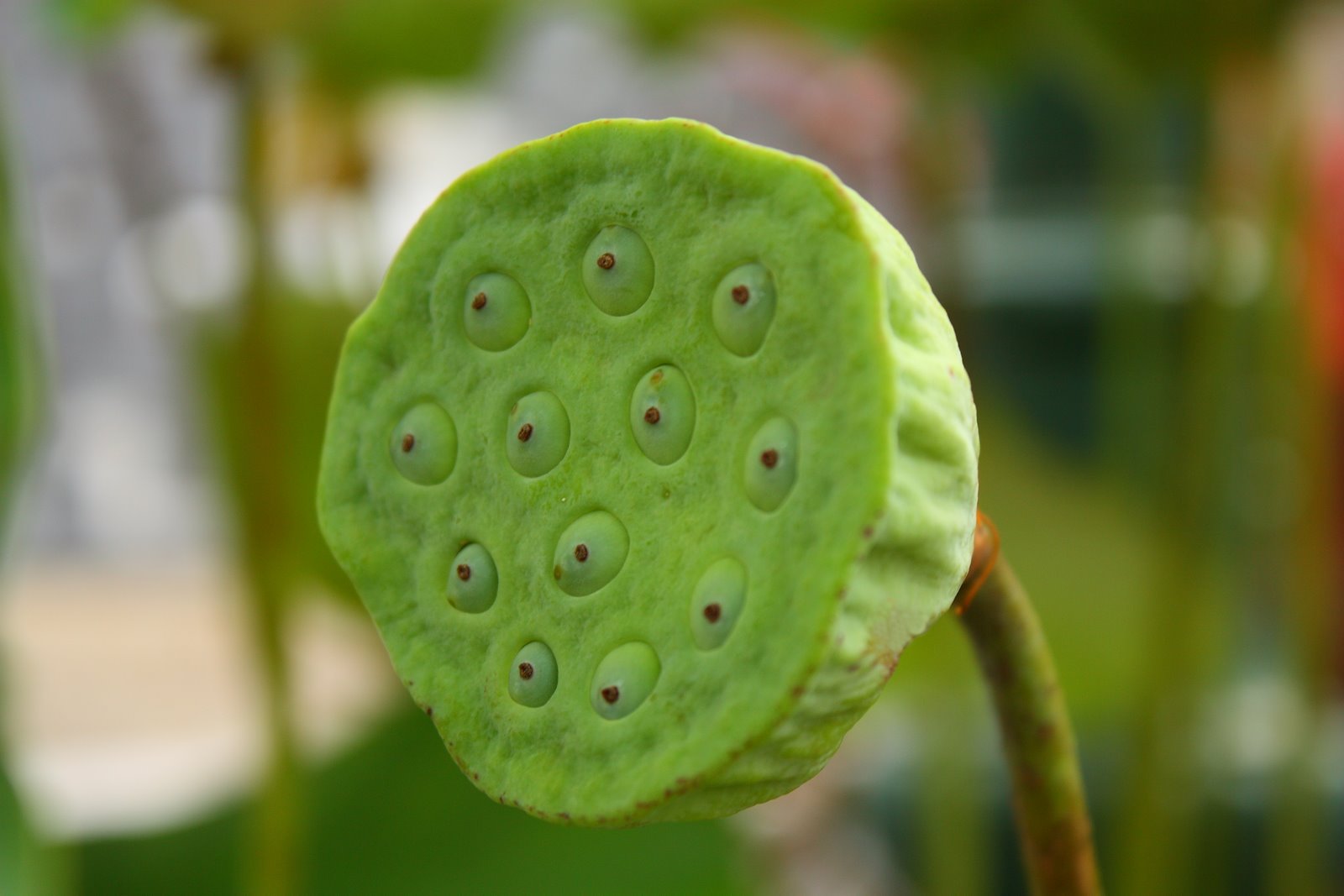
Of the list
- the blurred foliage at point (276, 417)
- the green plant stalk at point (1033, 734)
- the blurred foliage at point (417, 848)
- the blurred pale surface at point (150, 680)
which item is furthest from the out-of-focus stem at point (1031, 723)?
the blurred pale surface at point (150, 680)

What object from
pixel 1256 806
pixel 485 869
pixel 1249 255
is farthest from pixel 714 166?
pixel 1249 255

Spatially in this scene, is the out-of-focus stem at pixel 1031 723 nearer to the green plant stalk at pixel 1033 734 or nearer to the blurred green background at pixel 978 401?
the green plant stalk at pixel 1033 734

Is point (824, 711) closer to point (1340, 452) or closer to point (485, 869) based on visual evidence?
point (485, 869)

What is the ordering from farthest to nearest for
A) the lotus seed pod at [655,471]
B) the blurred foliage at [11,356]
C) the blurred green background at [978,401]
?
1. the blurred green background at [978,401]
2. the blurred foliage at [11,356]
3. the lotus seed pod at [655,471]

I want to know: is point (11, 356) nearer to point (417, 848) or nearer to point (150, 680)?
point (417, 848)

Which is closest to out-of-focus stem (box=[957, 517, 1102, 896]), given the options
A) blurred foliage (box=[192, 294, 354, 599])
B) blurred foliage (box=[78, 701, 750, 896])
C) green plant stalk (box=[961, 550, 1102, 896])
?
green plant stalk (box=[961, 550, 1102, 896])

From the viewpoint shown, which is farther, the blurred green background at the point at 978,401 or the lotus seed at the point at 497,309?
the blurred green background at the point at 978,401

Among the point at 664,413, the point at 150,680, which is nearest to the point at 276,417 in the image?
the point at 664,413
